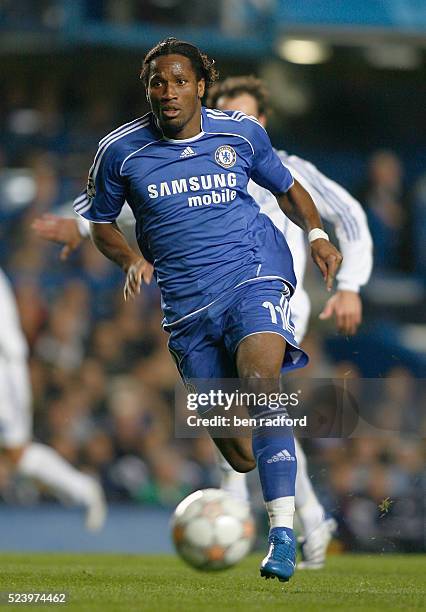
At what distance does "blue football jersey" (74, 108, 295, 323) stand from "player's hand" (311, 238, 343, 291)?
0.69ft

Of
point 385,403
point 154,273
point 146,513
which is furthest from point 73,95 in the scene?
point 154,273

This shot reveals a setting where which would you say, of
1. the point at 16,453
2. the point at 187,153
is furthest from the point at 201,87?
the point at 16,453

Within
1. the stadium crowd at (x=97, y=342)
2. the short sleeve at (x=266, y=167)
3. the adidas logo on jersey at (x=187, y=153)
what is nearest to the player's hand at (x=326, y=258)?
the short sleeve at (x=266, y=167)

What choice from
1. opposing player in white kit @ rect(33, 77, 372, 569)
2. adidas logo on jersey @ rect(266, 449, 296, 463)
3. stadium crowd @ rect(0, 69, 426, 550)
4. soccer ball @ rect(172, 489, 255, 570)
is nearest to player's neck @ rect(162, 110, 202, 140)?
opposing player in white kit @ rect(33, 77, 372, 569)

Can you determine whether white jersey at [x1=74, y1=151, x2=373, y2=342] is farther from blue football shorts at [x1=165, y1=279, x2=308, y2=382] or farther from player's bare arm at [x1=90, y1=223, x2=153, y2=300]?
blue football shorts at [x1=165, y1=279, x2=308, y2=382]

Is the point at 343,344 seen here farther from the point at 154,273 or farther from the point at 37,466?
the point at 154,273

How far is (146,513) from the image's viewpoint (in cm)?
1151

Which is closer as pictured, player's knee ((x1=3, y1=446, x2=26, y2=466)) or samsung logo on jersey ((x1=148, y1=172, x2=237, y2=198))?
samsung logo on jersey ((x1=148, y1=172, x2=237, y2=198))

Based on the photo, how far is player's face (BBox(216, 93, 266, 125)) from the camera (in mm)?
7203

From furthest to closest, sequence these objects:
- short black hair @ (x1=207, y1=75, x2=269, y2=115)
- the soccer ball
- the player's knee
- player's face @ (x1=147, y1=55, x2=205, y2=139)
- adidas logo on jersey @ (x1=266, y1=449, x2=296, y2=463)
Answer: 1. the player's knee
2. short black hair @ (x1=207, y1=75, x2=269, y2=115)
3. player's face @ (x1=147, y1=55, x2=205, y2=139)
4. the soccer ball
5. adidas logo on jersey @ (x1=266, y1=449, x2=296, y2=463)

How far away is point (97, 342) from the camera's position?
13.2 meters

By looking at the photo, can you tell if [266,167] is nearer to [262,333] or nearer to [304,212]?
[304,212]

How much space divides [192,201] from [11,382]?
6150mm

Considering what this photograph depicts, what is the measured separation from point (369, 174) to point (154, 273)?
8.55m
